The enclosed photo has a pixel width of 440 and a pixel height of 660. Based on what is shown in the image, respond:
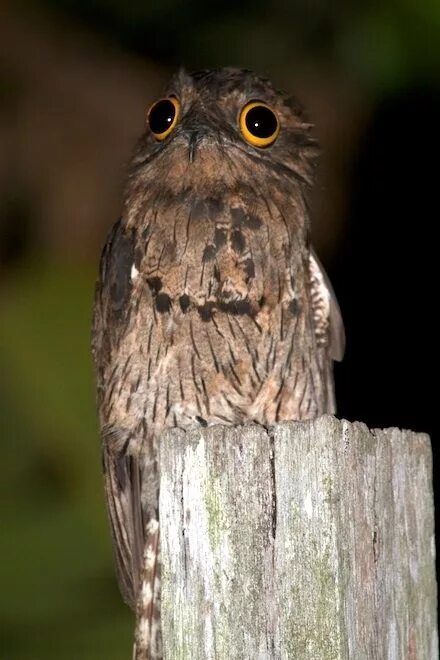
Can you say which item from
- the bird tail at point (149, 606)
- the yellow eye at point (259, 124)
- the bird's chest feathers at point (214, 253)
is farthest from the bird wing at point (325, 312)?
the bird tail at point (149, 606)

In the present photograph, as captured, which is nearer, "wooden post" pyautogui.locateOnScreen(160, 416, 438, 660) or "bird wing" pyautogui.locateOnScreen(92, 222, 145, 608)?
"wooden post" pyautogui.locateOnScreen(160, 416, 438, 660)

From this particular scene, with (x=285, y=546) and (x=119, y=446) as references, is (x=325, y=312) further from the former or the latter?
(x=285, y=546)

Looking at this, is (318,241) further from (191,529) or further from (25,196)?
(191,529)

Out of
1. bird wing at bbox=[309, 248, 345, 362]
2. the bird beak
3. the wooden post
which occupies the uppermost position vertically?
the bird beak

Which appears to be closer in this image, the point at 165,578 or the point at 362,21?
the point at 165,578

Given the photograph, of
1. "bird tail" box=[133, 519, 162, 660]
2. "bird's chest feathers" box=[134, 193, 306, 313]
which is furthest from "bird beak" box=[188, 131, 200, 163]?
"bird tail" box=[133, 519, 162, 660]

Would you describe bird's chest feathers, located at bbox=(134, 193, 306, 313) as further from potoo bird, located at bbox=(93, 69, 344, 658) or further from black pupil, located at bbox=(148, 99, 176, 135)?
black pupil, located at bbox=(148, 99, 176, 135)

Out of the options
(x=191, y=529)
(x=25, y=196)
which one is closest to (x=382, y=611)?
(x=191, y=529)
